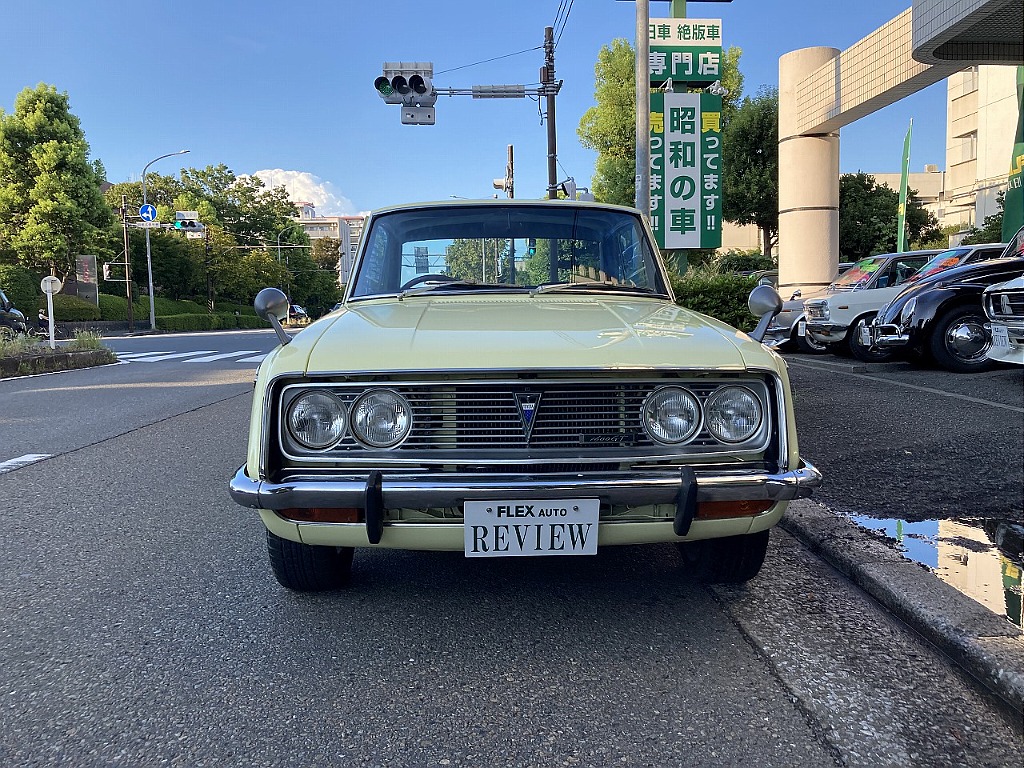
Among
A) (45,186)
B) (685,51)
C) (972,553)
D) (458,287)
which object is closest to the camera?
(972,553)

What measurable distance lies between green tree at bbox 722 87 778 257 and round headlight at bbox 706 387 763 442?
106ft

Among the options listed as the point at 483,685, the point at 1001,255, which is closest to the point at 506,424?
the point at 483,685

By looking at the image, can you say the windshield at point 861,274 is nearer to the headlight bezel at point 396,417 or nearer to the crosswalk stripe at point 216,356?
the headlight bezel at point 396,417

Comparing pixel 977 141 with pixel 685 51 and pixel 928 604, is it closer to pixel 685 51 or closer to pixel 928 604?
pixel 685 51

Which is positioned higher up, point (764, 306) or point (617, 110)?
point (617, 110)

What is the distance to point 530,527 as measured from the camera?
7.97 feet

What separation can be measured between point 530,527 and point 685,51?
13.0m

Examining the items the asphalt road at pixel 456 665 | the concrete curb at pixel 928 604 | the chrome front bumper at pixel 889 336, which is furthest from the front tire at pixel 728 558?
the chrome front bumper at pixel 889 336

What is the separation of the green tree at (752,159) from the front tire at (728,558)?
31.8m

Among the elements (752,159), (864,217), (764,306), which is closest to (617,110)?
(752,159)

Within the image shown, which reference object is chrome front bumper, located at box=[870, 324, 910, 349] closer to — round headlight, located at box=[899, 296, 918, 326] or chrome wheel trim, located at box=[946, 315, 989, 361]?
round headlight, located at box=[899, 296, 918, 326]

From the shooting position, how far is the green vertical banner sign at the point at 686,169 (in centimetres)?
1344

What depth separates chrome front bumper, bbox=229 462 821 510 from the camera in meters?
2.37

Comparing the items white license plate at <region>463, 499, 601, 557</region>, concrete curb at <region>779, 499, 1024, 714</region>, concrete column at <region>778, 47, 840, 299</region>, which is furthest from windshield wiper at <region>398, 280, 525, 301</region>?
concrete column at <region>778, 47, 840, 299</region>
